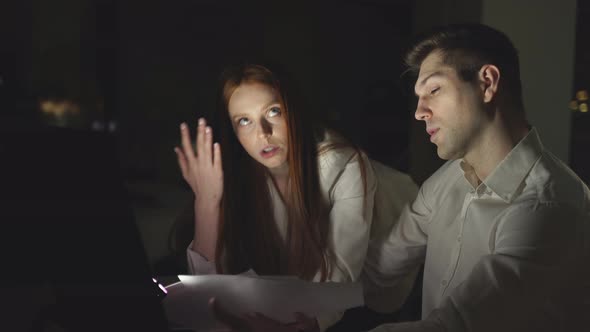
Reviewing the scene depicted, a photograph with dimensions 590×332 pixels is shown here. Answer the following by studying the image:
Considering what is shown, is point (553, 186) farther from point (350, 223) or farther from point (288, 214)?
point (288, 214)

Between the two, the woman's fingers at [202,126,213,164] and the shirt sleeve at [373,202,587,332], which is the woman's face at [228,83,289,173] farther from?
the shirt sleeve at [373,202,587,332]

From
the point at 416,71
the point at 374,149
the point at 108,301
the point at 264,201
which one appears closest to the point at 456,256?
the point at 416,71

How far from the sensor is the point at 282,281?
0.95 meters

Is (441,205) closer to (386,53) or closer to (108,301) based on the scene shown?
(108,301)

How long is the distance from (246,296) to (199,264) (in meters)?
0.48

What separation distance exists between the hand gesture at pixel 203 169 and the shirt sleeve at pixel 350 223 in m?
0.30

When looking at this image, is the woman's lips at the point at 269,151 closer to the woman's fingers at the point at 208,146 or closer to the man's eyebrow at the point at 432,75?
the woman's fingers at the point at 208,146

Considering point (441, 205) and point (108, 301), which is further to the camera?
point (441, 205)

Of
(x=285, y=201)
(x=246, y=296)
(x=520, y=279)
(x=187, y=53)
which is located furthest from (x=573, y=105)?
(x=187, y=53)

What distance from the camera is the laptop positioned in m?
0.64

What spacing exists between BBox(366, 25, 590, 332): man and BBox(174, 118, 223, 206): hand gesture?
0.51 meters

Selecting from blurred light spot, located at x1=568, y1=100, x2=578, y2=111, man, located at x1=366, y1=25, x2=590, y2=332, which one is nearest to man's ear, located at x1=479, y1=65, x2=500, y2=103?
man, located at x1=366, y1=25, x2=590, y2=332

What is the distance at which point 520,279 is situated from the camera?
0.85 m

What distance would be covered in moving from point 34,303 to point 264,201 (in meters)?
0.90
